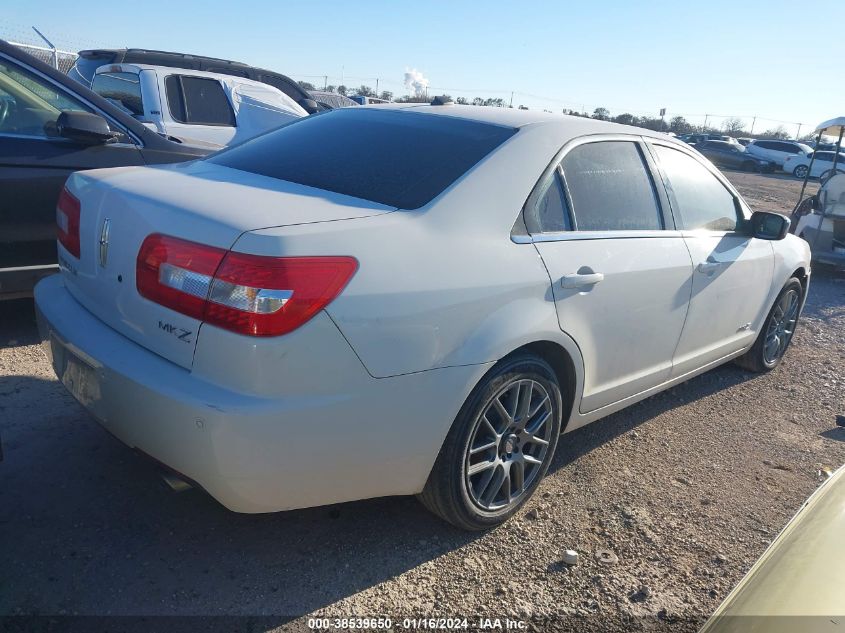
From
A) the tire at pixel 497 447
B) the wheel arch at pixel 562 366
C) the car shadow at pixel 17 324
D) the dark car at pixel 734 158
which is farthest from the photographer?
the dark car at pixel 734 158

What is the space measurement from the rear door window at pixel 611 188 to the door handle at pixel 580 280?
0.75ft

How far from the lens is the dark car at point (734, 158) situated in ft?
113

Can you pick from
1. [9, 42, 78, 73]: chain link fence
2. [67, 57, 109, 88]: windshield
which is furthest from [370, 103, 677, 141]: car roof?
[9, 42, 78, 73]: chain link fence

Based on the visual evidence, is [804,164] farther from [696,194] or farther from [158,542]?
[158,542]

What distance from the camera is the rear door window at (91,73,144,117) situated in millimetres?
8070

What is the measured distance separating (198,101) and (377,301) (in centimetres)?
706

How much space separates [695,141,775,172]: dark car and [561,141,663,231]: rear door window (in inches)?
1344

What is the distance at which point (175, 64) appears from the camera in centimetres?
1019

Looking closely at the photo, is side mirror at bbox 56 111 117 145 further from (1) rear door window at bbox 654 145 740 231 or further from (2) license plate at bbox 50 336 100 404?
(1) rear door window at bbox 654 145 740 231

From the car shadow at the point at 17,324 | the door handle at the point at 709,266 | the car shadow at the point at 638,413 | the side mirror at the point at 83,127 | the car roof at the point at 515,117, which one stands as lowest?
the car shadow at the point at 638,413

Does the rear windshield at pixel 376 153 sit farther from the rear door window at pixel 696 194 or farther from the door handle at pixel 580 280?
the rear door window at pixel 696 194

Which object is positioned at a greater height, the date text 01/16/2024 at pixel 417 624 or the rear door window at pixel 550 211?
the rear door window at pixel 550 211

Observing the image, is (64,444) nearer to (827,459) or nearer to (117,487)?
(117,487)

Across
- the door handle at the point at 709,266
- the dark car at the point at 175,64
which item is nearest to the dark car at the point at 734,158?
the dark car at the point at 175,64
